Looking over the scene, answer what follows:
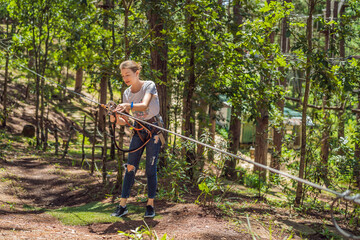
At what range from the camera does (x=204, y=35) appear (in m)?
7.62

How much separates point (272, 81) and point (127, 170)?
15.4ft

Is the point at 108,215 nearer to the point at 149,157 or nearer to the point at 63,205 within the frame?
the point at 149,157

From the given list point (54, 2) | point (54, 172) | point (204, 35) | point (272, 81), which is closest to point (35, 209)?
point (54, 172)

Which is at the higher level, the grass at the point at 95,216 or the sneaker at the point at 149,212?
the sneaker at the point at 149,212

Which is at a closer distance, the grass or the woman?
the woman

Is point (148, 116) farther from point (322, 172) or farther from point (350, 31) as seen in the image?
point (350, 31)

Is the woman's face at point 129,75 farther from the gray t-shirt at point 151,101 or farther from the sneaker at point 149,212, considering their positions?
Result: the sneaker at point 149,212

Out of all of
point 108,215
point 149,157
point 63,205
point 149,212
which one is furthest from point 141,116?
point 63,205

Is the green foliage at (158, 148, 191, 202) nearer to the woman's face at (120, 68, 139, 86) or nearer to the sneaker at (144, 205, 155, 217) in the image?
the sneaker at (144, 205, 155, 217)

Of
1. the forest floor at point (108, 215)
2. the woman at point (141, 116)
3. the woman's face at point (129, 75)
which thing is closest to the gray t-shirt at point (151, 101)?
the woman at point (141, 116)

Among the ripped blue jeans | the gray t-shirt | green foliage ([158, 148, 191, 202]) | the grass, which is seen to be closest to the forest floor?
the grass

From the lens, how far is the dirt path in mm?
4281

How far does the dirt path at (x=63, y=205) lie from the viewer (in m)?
4.28

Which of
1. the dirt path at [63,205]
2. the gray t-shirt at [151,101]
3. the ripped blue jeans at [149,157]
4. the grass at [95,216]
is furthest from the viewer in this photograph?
the grass at [95,216]
